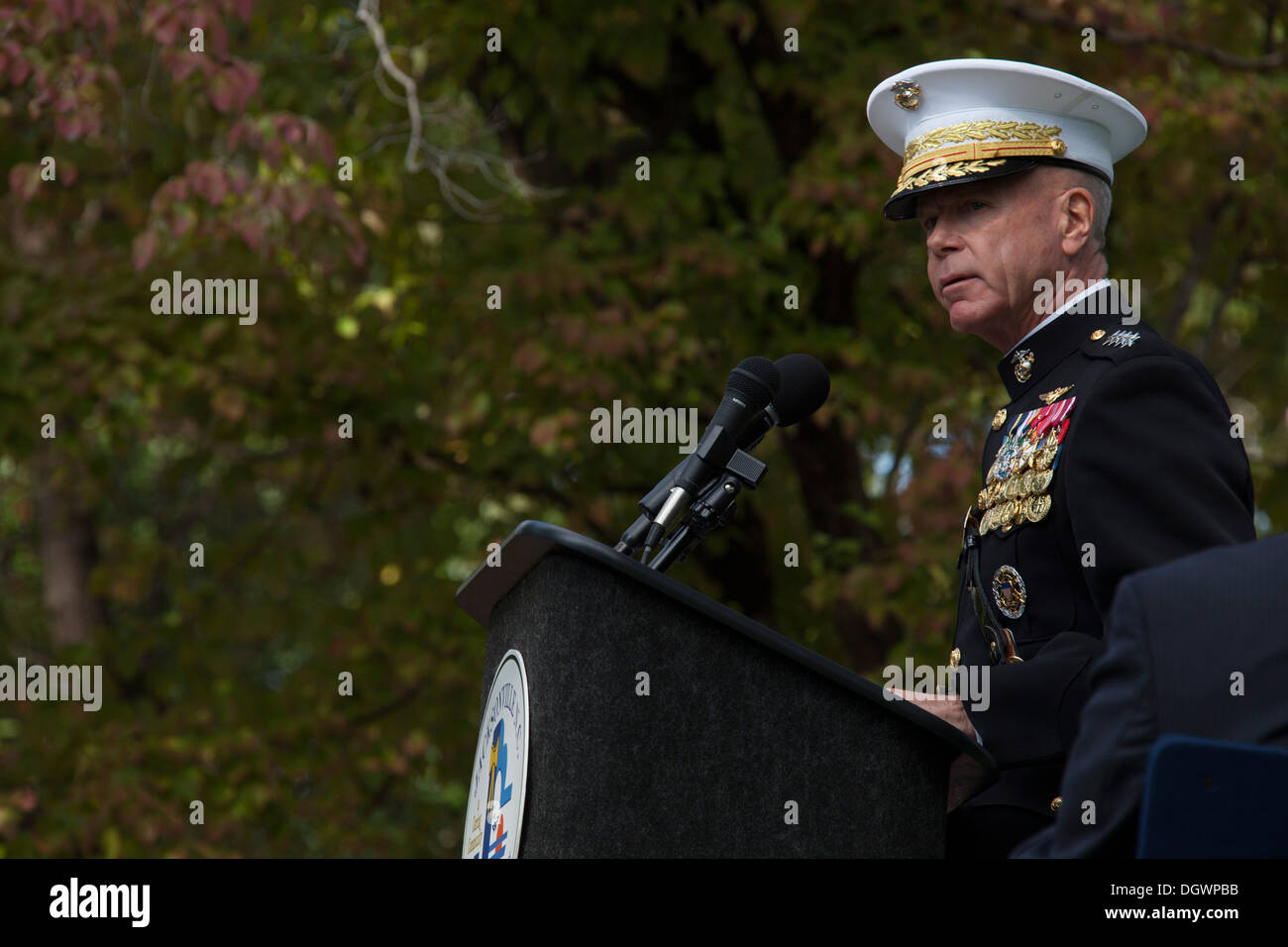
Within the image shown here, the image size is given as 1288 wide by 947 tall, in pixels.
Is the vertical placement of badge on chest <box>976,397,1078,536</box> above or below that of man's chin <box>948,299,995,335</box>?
below

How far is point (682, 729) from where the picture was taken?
194cm

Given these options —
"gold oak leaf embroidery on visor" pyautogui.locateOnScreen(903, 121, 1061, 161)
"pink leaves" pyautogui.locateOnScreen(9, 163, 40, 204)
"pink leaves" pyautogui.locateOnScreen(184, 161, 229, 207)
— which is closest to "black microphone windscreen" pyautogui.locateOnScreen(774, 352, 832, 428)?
"gold oak leaf embroidery on visor" pyautogui.locateOnScreen(903, 121, 1061, 161)

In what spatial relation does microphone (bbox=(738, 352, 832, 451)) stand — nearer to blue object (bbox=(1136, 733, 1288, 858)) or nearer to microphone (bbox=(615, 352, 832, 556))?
microphone (bbox=(615, 352, 832, 556))

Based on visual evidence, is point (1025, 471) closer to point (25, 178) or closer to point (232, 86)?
point (232, 86)

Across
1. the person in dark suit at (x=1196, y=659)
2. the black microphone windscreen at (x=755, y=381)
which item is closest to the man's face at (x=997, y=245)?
the black microphone windscreen at (x=755, y=381)

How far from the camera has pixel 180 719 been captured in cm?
758

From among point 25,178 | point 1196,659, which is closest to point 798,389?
point 1196,659

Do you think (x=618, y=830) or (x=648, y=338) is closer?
(x=618, y=830)

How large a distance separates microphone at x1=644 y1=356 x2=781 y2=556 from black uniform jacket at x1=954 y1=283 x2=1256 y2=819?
0.45 meters

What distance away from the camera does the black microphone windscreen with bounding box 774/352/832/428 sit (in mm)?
2424

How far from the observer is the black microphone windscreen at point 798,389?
2.42 meters
